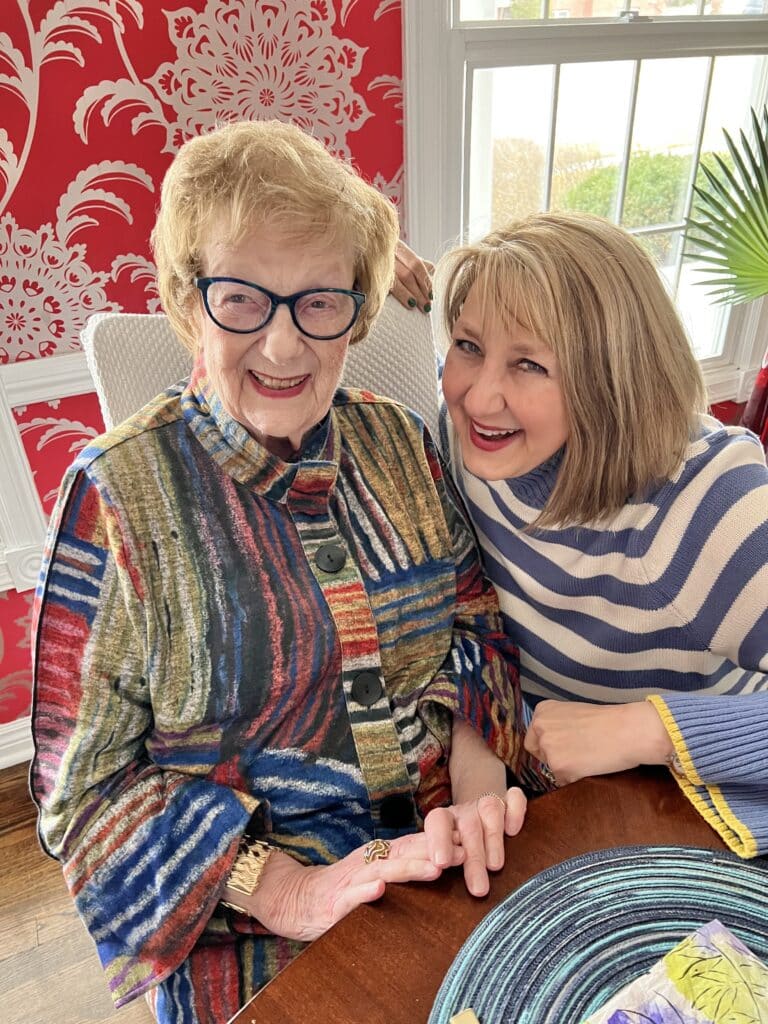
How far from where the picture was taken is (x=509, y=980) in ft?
2.19

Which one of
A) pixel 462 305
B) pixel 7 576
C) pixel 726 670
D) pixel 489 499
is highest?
pixel 462 305

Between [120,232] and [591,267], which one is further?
[120,232]

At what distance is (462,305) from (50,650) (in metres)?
0.75

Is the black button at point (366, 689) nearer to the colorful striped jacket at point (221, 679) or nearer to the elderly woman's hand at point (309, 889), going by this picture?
the colorful striped jacket at point (221, 679)

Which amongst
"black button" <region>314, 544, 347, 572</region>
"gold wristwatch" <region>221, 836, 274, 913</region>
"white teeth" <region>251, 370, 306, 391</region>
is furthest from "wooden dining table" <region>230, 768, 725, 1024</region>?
"white teeth" <region>251, 370, 306, 391</region>

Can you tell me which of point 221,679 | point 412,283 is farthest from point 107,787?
point 412,283

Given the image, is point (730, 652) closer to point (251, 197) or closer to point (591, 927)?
point (591, 927)

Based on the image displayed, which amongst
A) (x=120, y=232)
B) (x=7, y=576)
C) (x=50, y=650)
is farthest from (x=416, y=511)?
(x=7, y=576)

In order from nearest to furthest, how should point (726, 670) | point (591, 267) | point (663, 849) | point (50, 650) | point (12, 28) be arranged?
point (663, 849)
point (50, 650)
point (591, 267)
point (726, 670)
point (12, 28)

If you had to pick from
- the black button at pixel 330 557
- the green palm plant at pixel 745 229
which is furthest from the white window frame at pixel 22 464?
the green palm plant at pixel 745 229

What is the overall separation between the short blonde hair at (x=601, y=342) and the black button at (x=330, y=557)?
333 millimetres

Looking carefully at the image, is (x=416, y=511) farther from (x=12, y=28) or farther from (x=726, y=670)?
(x=12, y=28)

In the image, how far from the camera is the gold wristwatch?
3.08 feet

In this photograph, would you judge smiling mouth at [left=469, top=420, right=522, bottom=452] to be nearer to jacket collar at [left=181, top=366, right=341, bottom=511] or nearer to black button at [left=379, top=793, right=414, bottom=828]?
jacket collar at [left=181, top=366, right=341, bottom=511]
